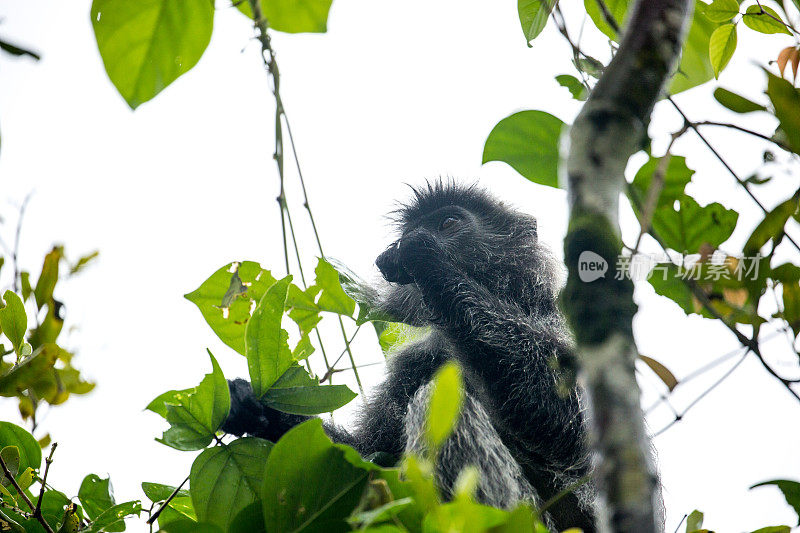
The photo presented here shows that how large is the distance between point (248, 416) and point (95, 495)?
391 mm

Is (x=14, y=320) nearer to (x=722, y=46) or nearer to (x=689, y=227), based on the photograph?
(x=689, y=227)

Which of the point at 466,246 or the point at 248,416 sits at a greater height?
Result: the point at 466,246

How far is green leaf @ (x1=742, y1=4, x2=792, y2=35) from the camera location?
140cm

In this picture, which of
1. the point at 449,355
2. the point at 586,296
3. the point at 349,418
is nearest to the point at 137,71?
the point at 586,296

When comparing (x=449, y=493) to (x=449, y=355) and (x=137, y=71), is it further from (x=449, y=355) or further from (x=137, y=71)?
(x=137, y=71)

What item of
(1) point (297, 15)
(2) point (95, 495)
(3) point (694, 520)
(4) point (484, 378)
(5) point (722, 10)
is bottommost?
(2) point (95, 495)

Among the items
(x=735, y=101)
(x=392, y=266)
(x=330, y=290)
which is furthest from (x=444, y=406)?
(x=392, y=266)

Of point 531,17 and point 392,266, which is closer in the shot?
point 531,17

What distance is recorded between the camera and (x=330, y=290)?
154cm

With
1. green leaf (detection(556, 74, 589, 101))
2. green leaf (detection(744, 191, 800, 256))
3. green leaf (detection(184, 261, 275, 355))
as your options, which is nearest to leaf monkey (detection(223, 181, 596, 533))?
green leaf (detection(184, 261, 275, 355))

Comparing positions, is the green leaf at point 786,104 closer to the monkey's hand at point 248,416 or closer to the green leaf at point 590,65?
the green leaf at point 590,65

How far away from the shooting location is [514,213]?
10.3 ft

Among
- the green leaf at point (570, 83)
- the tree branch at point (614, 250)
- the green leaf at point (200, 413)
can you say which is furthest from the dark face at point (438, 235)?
the tree branch at point (614, 250)

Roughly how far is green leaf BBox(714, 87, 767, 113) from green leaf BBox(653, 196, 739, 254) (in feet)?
0.49
